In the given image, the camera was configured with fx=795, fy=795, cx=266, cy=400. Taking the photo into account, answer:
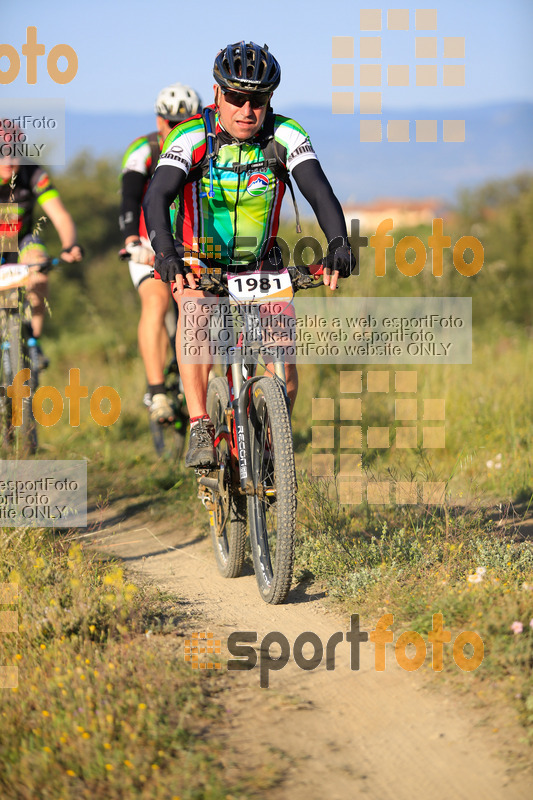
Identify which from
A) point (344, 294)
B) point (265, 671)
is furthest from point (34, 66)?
point (265, 671)

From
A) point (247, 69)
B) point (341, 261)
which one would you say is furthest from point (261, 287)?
point (247, 69)

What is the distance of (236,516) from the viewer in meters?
4.17

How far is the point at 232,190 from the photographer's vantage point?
4168 millimetres

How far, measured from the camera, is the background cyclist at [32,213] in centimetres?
608

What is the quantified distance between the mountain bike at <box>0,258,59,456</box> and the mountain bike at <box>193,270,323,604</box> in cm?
202

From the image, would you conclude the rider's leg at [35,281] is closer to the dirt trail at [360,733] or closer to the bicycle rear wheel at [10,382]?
the bicycle rear wheel at [10,382]

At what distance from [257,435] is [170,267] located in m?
0.92

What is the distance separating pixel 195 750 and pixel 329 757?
440mm

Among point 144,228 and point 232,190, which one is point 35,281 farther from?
point 232,190

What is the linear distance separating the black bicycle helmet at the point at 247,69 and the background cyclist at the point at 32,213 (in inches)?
97.2

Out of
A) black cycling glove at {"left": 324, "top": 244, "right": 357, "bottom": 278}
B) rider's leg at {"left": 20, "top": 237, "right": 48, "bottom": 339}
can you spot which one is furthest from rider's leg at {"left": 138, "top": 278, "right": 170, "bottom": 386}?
black cycling glove at {"left": 324, "top": 244, "right": 357, "bottom": 278}

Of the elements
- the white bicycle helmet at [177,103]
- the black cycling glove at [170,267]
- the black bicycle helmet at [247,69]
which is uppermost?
the white bicycle helmet at [177,103]

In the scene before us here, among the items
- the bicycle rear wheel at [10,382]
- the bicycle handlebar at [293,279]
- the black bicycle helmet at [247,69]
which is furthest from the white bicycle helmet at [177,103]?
the bicycle handlebar at [293,279]

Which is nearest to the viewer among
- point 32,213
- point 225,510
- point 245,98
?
point 245,98
